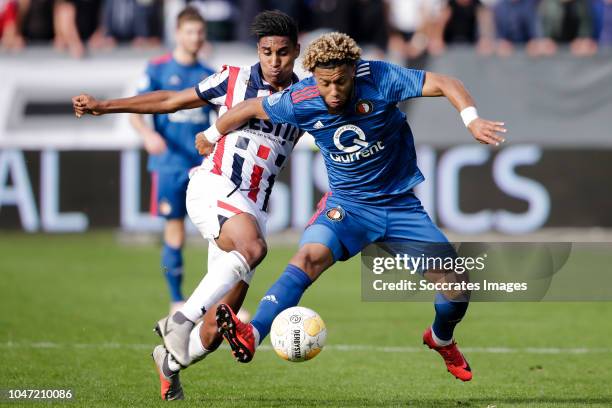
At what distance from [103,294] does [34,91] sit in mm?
5913

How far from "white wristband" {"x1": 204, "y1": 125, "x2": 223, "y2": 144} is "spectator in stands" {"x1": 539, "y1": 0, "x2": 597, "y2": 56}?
11.1 metres

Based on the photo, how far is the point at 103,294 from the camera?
1313 cm

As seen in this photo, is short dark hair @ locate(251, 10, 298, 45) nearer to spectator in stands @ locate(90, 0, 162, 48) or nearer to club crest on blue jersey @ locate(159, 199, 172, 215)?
club crest on blue jersey @ locate(159, 199, 172, 215)

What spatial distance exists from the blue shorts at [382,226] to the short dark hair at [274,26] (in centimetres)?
117

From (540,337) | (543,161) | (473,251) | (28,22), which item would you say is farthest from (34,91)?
(473,251)

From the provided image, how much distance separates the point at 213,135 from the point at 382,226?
1283 millimetres

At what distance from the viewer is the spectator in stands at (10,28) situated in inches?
716

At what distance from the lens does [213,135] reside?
25.1 feet

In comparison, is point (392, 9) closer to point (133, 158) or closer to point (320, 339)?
point (133, 158)

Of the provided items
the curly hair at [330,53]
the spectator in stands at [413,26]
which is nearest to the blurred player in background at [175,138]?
the curly hair at [330,53]

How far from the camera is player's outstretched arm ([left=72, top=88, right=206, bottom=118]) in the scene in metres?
7.59

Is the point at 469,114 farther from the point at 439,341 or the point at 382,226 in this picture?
the point at 439,341

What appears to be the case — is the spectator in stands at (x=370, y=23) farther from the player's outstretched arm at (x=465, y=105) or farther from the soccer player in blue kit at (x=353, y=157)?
the player's outstretched arm at (x=465, y=105)

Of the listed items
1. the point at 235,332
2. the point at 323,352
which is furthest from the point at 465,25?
the point at 235,332
